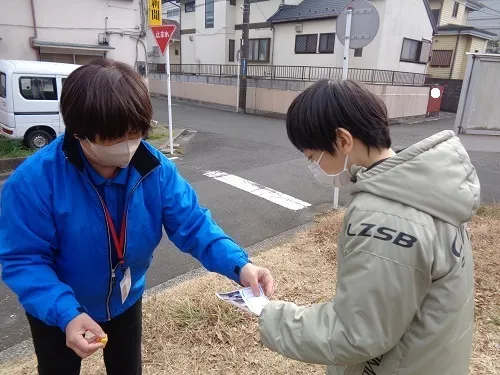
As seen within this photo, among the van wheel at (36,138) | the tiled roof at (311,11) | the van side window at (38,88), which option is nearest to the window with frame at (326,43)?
the tiled roof at (311,11)

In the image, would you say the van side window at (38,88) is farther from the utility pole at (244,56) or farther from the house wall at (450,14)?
the house wall at (450,14)

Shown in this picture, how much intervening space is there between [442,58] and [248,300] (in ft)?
85.9

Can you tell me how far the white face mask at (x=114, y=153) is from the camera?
1.36m

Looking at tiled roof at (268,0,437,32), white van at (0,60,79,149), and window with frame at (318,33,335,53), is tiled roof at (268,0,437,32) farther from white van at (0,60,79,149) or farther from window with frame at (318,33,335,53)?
white van at (0,60,79,149)

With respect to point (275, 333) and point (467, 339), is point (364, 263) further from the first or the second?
point (467, 339)

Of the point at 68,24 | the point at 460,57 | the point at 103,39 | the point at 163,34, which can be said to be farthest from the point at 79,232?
the point at 460,57

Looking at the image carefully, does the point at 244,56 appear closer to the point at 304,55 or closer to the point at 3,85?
the point at 304,55

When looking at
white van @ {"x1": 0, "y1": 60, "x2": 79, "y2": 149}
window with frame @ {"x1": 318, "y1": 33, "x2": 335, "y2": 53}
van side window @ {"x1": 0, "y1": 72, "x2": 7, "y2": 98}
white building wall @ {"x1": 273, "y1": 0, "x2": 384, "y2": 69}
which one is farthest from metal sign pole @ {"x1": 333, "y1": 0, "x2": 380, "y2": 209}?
window with frame @ {"x1": 318, "y1": 33, "x2": 335, "y2": 53}

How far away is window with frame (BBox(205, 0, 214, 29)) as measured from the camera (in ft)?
77.9

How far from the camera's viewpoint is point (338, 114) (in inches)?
46.2

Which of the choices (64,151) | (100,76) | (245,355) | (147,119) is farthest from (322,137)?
(245,355)

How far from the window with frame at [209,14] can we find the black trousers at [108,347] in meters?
24.8

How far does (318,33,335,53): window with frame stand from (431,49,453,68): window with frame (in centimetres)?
966

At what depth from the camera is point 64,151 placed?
4.46 feet
